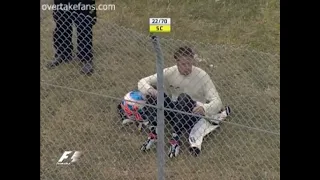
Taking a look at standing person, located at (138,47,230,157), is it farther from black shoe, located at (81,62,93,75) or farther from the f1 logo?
black shoe, located at (81,62,93,75)

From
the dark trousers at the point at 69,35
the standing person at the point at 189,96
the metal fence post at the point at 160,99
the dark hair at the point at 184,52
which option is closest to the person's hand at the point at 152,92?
the standing person at the point at 189,96

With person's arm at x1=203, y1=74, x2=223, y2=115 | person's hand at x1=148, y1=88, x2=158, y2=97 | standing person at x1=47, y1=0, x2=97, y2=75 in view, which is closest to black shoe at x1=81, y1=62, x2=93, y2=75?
standing person at x1=47, y1=0, x2=97, y2=75

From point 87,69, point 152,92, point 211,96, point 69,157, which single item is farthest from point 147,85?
point 87,69

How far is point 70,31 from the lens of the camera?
5.76 m

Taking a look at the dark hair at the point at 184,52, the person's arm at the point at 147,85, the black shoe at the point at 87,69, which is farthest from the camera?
the black shoe at the point at 87,69

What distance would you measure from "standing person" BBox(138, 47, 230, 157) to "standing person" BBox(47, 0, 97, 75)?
1.34m

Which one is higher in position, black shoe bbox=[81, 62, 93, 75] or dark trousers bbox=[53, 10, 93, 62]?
dark trousers bbox=[53, 10, 93, 62]

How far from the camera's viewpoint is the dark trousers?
5.54 meters

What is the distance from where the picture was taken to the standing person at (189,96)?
4.37 meters

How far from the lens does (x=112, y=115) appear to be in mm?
5074

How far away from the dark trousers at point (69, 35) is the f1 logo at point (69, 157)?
1498mm

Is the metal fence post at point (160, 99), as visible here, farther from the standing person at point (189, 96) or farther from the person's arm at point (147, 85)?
the person's arm at point (147, 85)

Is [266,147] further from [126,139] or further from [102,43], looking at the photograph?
[102,43]

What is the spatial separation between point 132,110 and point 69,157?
29.1 inches
